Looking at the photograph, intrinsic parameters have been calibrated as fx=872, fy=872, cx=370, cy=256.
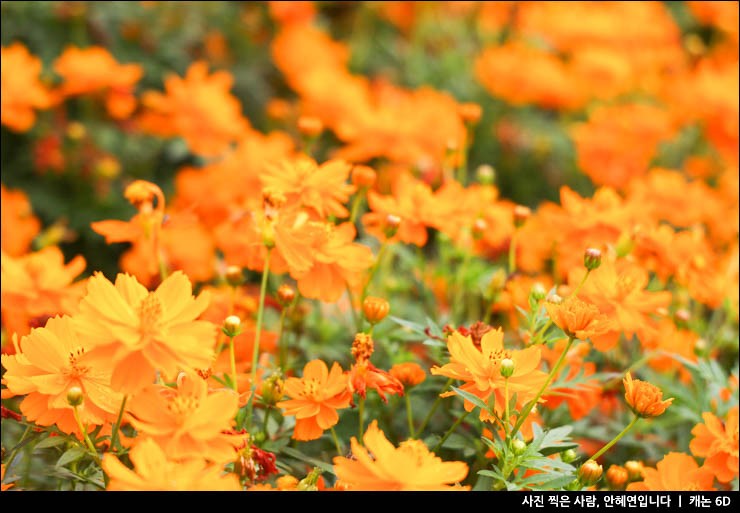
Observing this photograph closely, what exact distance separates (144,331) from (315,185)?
471 mm

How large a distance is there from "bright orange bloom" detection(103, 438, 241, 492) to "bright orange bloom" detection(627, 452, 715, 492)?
617 mm

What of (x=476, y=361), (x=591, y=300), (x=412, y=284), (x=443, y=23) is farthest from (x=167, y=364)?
(x=443, y=23)

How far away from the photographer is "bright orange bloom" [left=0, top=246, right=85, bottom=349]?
143 centimetres

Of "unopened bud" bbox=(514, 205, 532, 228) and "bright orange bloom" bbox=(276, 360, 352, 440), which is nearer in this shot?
"bright orange bloom" bbox=(276, 360, 352, 440)

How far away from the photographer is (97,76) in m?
2.09

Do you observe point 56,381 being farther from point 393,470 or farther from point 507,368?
point 507,368

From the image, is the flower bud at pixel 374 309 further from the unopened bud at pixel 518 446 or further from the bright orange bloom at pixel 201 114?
the bright orange bloom at pixel 201 114

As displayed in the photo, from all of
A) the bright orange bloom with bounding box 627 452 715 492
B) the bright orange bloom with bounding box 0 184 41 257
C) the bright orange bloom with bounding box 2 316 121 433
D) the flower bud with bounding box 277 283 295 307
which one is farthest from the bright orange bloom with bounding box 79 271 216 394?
the bright orange bloom with bounding box 0 184 41 257

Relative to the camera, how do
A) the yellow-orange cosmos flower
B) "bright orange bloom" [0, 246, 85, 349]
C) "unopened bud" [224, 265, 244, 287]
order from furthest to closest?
"bright orange bloom" [0, 246, 85, 349] < "unopened bud" [224, 265, 244, 287] < the yellow-orange cosmos flower

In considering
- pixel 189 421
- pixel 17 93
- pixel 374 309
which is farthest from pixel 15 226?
pixel 189 421

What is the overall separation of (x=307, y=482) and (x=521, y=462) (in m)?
0.26

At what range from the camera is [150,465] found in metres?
0.87

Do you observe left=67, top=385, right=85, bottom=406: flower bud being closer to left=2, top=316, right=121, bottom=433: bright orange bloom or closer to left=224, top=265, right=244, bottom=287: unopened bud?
left=2, top=316, right=121, bottom=433: bright orange bloom

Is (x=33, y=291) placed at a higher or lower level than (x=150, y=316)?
lower
